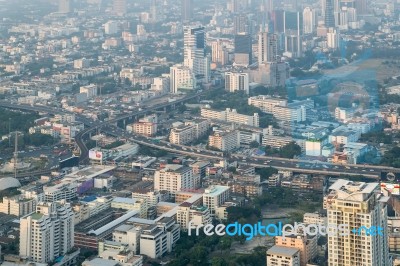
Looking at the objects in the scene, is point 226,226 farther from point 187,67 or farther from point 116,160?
point 187,67

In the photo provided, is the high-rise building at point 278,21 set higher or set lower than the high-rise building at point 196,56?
higher

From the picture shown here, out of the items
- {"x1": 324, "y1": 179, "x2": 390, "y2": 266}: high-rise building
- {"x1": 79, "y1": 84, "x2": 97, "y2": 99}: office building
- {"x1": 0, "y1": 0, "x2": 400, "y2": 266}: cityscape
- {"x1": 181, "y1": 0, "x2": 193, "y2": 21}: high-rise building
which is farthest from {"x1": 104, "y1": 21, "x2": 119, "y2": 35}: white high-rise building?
{"x1": 324, "y1": 179, "x2": 390, "y2": 266}: high-rise building

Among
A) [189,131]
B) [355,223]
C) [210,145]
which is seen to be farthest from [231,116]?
[355,223]

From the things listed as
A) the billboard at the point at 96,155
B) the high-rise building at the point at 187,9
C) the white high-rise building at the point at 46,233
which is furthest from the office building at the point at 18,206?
→ the high-rise building at the point at 187,9

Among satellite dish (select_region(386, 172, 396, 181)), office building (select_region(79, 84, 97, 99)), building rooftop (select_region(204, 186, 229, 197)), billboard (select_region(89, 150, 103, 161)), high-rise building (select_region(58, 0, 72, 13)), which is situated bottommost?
satellite dish (select_region(386, 172, 396, 181))

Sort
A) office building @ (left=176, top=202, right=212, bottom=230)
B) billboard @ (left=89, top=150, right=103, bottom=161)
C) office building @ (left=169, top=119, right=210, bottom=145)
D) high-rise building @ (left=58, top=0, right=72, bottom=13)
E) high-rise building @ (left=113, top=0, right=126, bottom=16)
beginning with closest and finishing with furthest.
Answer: office building @ (left=176, top=202, right=212, bottom=230)
billboard @ (left=89, top=150, right=103, bottom=161)
office building @ (left=169, top=119, right=210, bottom=145)
high-rise building @ (left=58, top=0, right=72, bottom=13)
high-rise building @ (left=113, top=0, right=126, bottom=16)

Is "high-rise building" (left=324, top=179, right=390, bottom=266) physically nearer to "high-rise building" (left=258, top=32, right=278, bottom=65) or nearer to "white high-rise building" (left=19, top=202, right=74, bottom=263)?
"white high-rise building" (left=19, top=202, right=74, bottom=263)

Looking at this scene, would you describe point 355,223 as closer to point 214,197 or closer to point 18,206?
point 214,197

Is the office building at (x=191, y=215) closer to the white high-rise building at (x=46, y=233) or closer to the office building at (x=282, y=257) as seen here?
the white high-rise building at (x=46, y=233)
